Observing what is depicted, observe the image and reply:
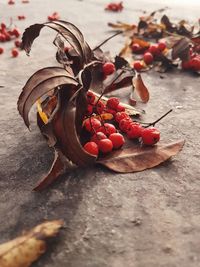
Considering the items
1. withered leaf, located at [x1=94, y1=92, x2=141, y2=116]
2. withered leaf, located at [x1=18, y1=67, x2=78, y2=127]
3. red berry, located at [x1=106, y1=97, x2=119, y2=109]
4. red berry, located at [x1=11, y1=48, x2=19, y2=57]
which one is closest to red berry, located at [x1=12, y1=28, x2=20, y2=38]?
red berry, located at [x1=11, y1=48, x2=19, y2=57]

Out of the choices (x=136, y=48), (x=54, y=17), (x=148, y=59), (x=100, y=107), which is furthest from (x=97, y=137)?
(x=54, y=17)

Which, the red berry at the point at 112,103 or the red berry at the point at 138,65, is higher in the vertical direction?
the red berry at the point at 112,103

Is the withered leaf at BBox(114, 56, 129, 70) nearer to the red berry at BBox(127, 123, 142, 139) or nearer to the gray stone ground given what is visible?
the gray stone ground

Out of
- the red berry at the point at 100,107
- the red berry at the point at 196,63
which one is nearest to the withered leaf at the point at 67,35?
the red berry at the point at 100,107

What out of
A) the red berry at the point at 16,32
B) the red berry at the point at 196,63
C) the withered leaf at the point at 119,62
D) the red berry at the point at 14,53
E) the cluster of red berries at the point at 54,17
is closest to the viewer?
the withered leaf at the point at 119,62

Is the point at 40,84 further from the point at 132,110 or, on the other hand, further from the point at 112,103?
the point at 132,110

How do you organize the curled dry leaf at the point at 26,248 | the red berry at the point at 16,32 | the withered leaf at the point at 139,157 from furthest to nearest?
the red berry at the point at 16,32 < the withered leaf at the point at 139,157 < the curled dry leaf at the point at 26,248

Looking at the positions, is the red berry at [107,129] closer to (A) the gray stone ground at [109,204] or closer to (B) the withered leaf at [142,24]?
(A) the gray stone ground at [109,204]

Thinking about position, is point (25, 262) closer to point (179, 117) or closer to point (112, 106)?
point (112, 106)
